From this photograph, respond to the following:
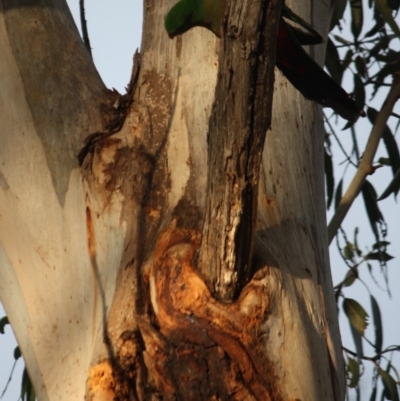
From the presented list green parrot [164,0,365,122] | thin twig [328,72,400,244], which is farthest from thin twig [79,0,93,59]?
thin twig [328,72,400,244]

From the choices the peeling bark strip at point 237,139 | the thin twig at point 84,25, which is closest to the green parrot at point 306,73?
the peeling bark strip at point 237,139

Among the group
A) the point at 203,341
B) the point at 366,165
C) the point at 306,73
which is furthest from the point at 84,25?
the point at 203,341

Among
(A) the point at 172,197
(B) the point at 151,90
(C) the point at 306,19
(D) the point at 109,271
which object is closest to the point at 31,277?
(D) the point at 109,271

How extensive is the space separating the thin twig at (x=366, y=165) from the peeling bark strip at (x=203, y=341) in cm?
50

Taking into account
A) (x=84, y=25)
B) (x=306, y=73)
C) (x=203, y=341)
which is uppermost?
(x=84, y=25)

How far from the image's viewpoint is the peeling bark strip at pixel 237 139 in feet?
2.42

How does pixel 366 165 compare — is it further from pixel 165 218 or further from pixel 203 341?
pixel 203 341

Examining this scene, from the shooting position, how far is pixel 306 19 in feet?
4.10

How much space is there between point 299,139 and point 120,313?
41 cm

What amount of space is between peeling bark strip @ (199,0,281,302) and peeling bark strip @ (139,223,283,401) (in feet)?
0.07

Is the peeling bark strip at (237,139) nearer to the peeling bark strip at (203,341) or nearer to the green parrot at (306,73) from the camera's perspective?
the peeling bark strip at (203,341)

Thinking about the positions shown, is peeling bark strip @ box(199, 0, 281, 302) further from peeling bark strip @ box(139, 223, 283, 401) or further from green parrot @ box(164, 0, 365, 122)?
green parrot @ box(164, 0, 365, 122)

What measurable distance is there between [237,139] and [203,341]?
0.26 meters

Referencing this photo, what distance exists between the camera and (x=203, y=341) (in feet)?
2.85
